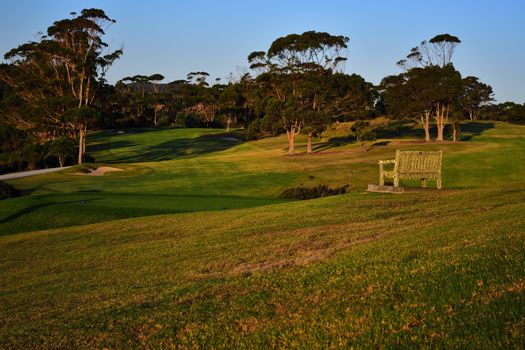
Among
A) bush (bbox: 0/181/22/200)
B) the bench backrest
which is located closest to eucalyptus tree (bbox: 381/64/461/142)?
the bench backrest

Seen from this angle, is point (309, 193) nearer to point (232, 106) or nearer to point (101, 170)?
point (101, 170)

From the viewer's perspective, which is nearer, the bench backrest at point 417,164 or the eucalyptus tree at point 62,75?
the bench backrest at point 417,164

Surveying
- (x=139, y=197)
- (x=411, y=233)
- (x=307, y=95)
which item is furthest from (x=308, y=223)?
(x=307, y=95)

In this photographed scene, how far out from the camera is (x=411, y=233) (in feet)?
49.7

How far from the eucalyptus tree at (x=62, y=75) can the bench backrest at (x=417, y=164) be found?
59.3 metres

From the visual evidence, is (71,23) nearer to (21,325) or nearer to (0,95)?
(0,95)

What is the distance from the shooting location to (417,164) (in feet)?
93.6

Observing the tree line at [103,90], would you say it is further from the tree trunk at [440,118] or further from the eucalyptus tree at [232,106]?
the eucalyptus tree at [232,106]

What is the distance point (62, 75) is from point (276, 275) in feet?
278

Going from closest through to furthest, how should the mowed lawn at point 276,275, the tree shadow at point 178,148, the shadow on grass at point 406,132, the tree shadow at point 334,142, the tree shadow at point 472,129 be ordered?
the mowed lawn at point 276,275
the tree shadow at point 334,142
the shadow on grass at point 406,132
the tree shadow at point 472,129
the tree shadow at point 178,148

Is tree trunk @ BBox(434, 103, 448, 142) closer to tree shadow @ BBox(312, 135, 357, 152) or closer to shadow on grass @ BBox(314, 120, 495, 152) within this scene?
shadow on grass @ BBox(314, 120, 495, 152)

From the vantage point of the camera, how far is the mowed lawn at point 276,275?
7.88 metres

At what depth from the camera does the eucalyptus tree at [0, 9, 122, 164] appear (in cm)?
8088

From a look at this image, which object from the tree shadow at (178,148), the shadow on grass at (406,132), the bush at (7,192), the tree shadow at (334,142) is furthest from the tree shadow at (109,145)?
the bush at (7,192)
